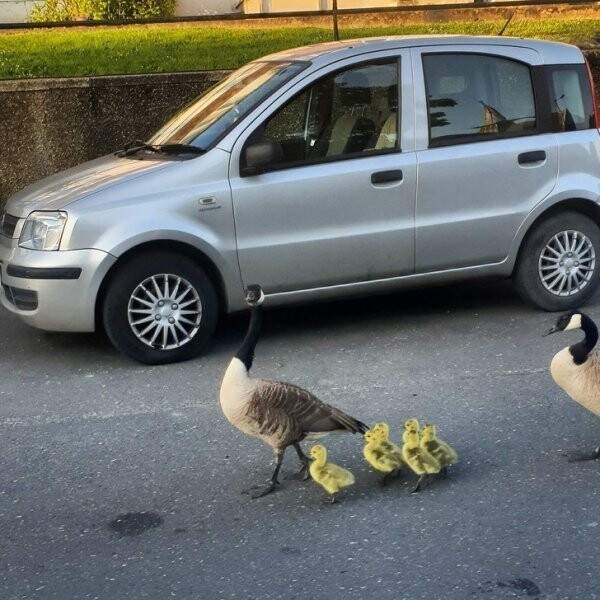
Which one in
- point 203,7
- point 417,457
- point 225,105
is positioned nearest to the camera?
point 417,457

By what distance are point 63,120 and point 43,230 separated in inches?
166

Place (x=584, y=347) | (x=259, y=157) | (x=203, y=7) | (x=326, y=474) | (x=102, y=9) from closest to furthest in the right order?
(x=326, y=474)
(x=584, y=347)
(x=259, y=157)
(x=102, y=9)
(x=203, y=7)

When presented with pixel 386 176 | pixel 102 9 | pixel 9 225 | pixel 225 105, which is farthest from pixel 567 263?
pixel 102 9

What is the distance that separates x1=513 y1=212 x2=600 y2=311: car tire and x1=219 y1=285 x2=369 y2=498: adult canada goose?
115 inches

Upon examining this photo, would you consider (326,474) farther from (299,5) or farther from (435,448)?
(299,5)

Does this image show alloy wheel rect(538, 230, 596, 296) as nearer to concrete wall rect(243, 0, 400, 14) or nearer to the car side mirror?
the car side mirror

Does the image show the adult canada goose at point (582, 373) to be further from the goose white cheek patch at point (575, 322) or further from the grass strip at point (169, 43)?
the grass strip at point (169, 43)

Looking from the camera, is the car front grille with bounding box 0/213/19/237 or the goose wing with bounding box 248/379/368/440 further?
the car front grille with bounding box 0/213/19/237

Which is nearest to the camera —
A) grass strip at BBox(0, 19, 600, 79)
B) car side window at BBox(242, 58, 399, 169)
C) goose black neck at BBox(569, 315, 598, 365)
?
goose black neck at BBox(569, 315, 598, 365)

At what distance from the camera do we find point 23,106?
10227 mm

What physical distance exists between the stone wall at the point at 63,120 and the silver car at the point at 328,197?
10.3ft

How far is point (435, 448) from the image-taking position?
468 centimetres

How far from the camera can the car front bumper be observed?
6.24 m

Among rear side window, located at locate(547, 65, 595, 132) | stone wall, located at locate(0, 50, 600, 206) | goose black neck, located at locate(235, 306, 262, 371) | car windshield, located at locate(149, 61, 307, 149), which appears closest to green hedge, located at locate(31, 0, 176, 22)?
stone wall, located at locate(0, 50, 600, 206)
